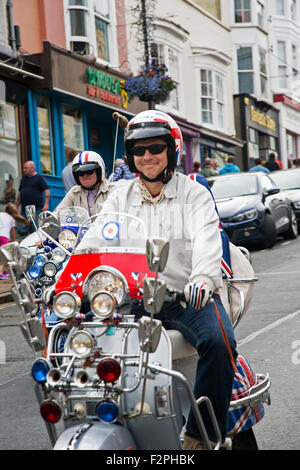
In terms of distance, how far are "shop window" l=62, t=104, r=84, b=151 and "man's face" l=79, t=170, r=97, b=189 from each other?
1354 centimetres

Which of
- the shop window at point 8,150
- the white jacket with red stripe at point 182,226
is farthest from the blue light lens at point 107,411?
the shop window at point 8,150

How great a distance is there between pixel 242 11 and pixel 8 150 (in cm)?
1931

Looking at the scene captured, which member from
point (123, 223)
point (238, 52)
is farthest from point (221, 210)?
point (238, 52)

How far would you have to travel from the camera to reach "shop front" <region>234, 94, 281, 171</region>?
33000 millimetres

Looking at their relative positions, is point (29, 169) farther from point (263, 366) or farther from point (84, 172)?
point (263, 366)

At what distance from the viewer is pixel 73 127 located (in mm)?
20469

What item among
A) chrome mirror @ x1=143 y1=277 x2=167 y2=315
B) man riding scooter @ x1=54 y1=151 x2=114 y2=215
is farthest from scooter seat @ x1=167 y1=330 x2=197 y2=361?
man riding scooter @ x1=54 y1=151 x2=114 y2=215

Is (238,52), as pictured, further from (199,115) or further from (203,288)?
(203,288)

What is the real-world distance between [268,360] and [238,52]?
29.3m

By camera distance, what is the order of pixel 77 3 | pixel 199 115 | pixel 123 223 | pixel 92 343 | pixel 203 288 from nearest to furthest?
1. pixel 92 343
2. pixel 203 288
3. pixel 123 223
4. pixel 77 3
5. pixel 199 115

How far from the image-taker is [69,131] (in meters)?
20.2

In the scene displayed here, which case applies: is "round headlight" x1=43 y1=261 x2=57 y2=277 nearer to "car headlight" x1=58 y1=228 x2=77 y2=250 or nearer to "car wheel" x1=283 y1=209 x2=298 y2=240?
"car headlight" x1=58 y1=228 x2=77 y2=250

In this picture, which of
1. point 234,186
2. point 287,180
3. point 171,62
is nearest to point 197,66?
point 171,62
